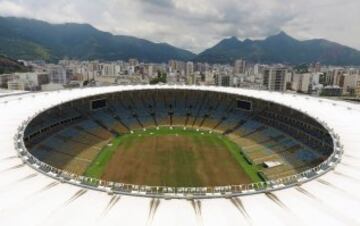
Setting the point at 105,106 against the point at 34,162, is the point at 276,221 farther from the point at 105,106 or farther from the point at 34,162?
the point at 105,106

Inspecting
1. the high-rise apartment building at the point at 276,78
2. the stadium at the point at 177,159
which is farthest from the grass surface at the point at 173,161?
the high-rise apartment building at the point at 276,78

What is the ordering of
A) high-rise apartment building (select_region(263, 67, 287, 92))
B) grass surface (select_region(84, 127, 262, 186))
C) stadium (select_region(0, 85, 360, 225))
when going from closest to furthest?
stadium (select_region(0, 85, 360, 225))
grass surface (select_region(84, 127, 262, 186))
high-rise apartment building (select_region(263, 67, 287, 92))

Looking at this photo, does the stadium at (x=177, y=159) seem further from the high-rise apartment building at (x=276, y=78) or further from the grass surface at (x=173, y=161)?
the high-rise apartment building at (x=276, y=78)

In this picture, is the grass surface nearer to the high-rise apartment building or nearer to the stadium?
the stadium

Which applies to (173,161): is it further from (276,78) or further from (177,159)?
(276,78)

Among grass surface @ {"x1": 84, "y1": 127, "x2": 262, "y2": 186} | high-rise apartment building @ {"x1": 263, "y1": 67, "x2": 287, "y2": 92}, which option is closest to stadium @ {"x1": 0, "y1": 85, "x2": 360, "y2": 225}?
grass surface @ {"x1": 84, "y1": 127, "x2": 262, "y2": 186}

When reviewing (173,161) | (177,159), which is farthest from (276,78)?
(173,161)

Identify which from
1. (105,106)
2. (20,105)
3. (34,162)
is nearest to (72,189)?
(34,162)
